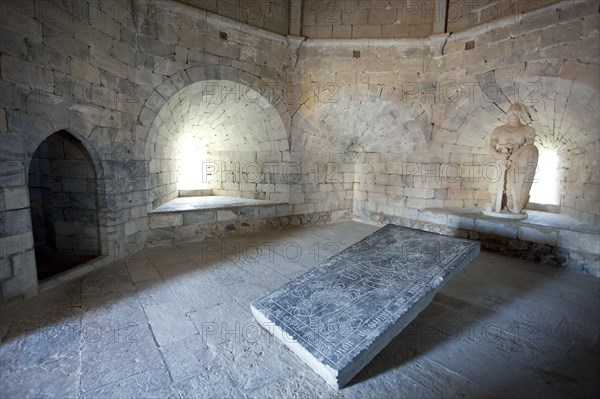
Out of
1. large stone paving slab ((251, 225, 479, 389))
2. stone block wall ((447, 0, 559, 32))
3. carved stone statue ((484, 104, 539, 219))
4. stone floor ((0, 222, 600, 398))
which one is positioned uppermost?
stone block wall ((447, 0, 559, 32))

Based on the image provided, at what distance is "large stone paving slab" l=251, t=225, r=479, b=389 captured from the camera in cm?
170

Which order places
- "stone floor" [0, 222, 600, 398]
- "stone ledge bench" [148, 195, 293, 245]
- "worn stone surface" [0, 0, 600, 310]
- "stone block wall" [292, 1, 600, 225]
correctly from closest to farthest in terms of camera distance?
"stone floor" [0, 222, 600, 398]
"worn stone surface" [0, 0, 600, 310]
"stone block wall" [292, 1, 600, 225]
"stone ledge bench" [148, 195, 293, 245]

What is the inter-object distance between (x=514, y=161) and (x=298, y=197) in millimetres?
3656

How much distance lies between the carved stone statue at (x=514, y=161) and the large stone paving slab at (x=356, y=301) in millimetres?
2401

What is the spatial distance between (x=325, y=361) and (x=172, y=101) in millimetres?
4241

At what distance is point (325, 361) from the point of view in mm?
1617

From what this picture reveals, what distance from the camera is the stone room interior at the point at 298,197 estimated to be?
186 cm

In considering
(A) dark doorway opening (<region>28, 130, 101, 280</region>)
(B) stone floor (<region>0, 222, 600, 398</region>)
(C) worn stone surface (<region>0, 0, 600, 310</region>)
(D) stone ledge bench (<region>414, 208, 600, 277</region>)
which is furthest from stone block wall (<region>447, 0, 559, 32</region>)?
(A) dark doorway opening (<region>28, 130, 101, 280</region>)

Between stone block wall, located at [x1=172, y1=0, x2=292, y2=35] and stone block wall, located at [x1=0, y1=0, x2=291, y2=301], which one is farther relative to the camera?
stone block wall, located at [x1=172, y1=0, x2=292, y2=35]

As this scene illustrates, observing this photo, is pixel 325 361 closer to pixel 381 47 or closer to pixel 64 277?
pixel 64 277

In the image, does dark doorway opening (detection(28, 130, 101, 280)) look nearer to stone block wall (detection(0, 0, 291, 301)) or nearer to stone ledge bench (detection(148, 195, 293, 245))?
stone block wall (detection(0, 0, 291, 301))

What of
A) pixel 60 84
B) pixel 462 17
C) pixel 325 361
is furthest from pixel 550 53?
pixel 60 84

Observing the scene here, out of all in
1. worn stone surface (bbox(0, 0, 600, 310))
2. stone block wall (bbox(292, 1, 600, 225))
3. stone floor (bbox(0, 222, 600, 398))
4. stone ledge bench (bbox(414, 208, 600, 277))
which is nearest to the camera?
stone floor (bbox(0, 222, 600, 398))

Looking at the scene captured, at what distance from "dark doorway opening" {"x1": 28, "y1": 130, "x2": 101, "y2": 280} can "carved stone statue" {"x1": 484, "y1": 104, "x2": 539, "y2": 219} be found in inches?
229
